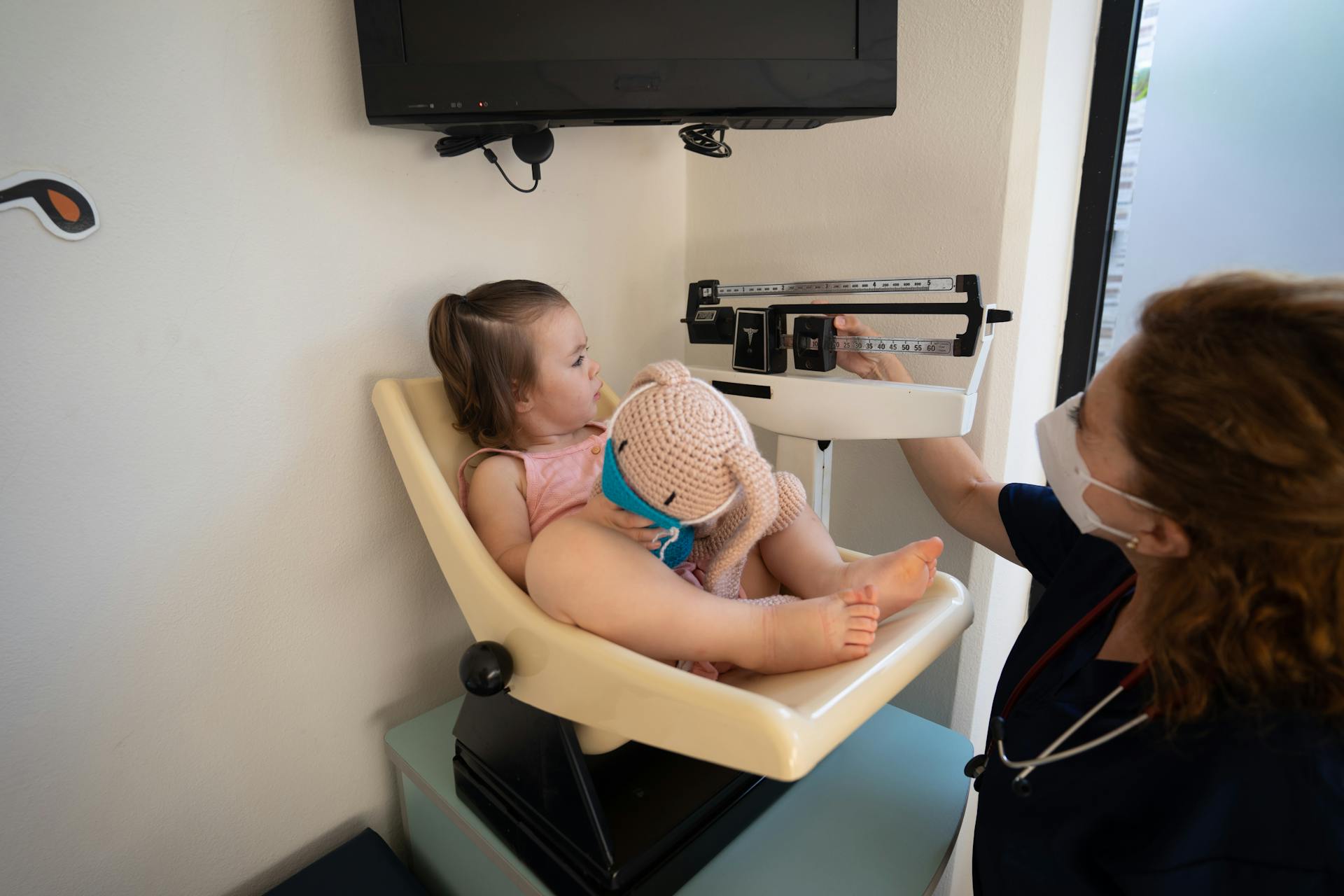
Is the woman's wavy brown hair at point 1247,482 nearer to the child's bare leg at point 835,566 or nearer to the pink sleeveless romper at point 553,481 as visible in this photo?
the child's bare leg at point 835,566

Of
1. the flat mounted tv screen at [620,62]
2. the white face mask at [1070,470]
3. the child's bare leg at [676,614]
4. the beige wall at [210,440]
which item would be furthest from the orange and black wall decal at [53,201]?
the white face mask at [1070,470]

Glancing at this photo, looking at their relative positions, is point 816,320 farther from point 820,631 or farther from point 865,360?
point 820,631

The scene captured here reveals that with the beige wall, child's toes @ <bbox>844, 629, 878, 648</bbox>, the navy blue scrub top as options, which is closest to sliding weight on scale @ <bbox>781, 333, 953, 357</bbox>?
the navy blue scrub top

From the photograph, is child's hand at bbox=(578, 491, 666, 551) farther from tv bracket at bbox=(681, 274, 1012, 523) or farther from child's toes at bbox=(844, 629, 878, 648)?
tv bracket at bbox=(681, 274, 1012, 523)

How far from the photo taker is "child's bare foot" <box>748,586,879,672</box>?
0.80 metres

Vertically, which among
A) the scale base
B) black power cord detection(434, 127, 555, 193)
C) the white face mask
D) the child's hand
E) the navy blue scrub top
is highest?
black power cord detection(434, 127, 555, 193)

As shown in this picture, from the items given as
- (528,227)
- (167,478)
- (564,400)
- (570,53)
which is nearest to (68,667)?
(167,478)

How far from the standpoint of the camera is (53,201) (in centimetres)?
84

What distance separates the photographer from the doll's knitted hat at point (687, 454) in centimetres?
75

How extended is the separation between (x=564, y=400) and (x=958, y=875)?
126cm

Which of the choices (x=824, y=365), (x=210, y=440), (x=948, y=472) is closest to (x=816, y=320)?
(x=824, y=365)

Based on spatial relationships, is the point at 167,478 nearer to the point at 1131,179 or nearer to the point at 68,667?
the point at 68,667

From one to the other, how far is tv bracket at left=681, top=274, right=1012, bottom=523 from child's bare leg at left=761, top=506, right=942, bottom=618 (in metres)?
0.16

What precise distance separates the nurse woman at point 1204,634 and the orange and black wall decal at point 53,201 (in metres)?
1.17
